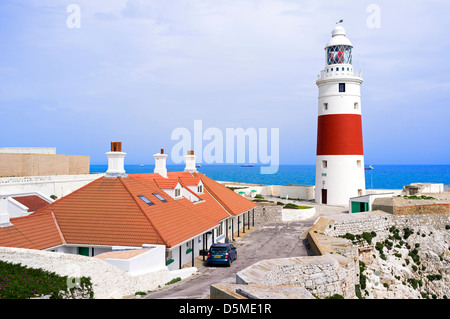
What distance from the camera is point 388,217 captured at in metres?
36.8

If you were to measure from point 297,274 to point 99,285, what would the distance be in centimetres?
905

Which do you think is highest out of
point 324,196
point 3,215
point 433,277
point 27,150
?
point 27,150

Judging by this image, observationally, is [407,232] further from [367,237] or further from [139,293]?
[139,293]

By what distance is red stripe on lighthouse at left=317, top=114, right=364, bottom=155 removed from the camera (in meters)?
45.4

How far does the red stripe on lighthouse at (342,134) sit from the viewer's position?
149 ft

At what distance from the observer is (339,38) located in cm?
4631

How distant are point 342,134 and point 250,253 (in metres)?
24.6

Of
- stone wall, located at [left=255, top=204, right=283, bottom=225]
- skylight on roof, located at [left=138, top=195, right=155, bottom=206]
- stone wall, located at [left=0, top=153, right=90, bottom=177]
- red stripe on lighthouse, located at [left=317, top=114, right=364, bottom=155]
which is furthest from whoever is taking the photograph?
stone wall, located at [left=0, top=153, right=90, bottom=177]

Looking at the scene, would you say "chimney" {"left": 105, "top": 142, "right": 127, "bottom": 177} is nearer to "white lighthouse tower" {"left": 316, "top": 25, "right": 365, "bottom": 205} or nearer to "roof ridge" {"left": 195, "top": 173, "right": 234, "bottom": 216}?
"roof ridge" {"left": 195, "top": 173, "right": 234, "bottom": 216}

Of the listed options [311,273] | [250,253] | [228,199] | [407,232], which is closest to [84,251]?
[250,253]

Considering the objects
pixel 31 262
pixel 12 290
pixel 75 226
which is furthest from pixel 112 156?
pixel 12 290

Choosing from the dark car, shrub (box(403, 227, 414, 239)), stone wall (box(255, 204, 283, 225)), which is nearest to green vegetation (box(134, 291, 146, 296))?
the dark car

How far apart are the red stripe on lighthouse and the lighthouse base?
2.47 ft

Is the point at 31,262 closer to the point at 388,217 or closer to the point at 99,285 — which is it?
the point at 99,285
